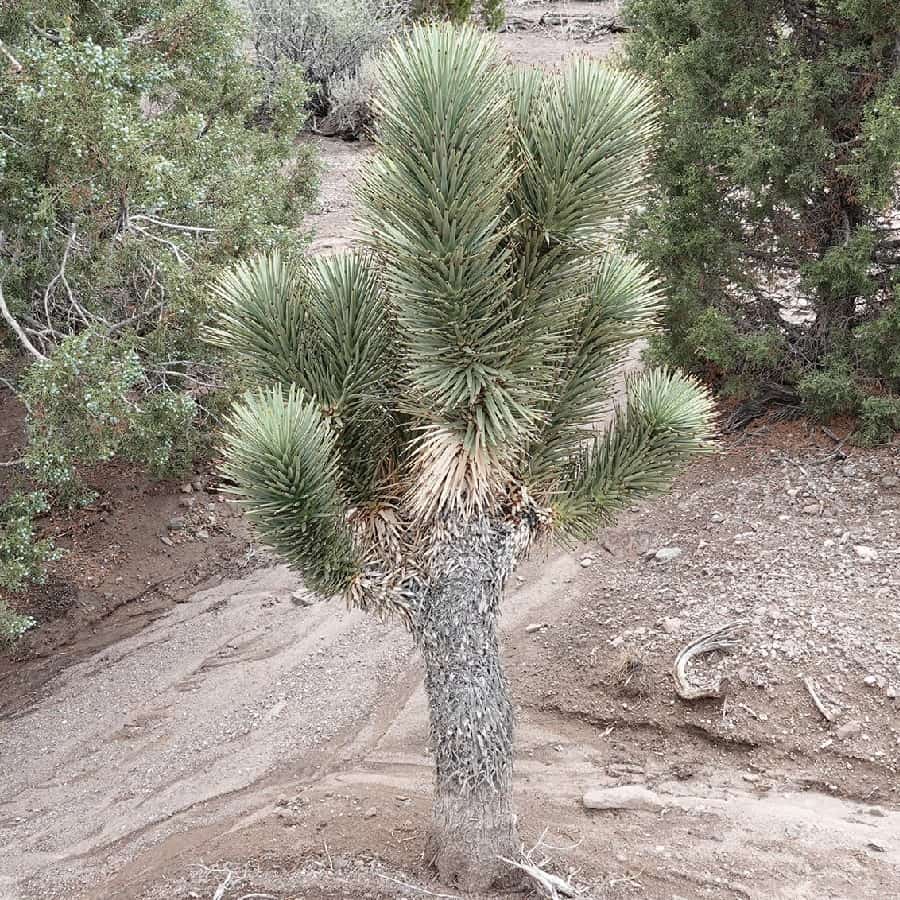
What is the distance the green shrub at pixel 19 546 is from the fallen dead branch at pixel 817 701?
458cm

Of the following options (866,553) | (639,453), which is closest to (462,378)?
(639,453)

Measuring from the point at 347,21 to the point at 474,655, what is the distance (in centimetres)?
1447

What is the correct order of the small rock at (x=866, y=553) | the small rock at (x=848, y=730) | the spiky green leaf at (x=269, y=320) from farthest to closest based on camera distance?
the small rock at (x=866, y=553) < the small rock at (x=848, y=730) < the spiky green leaf at (x=269, y=320)

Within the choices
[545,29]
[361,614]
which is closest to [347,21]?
[545,29]

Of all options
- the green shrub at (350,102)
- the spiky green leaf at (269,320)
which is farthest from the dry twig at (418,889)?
the green shrub at (350,102)

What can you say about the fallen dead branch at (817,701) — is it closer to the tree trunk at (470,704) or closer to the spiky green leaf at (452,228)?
the tree trunk at (470,704)

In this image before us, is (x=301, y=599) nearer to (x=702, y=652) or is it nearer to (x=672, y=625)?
(x=672, y=625)

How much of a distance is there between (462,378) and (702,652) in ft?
10.3

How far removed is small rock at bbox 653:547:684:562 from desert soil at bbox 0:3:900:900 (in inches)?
0.6

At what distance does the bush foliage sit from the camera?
18.6ft

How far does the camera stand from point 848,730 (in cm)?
552

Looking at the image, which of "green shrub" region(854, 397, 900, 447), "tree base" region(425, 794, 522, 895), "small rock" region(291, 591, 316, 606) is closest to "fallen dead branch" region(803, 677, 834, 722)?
"tree base" region(425, 794, 522, 895)

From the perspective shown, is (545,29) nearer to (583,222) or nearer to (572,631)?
(572,631)

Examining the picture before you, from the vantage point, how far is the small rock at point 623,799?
5375 mm
